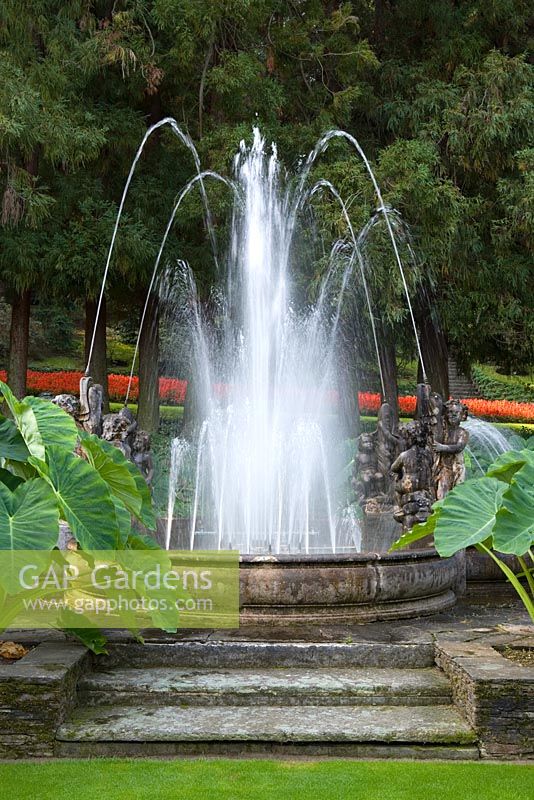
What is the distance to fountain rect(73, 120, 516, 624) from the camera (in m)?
8.14

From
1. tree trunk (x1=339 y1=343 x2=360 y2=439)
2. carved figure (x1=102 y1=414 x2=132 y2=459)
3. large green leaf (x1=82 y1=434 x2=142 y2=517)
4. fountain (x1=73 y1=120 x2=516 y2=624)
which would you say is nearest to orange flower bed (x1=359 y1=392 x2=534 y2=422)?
tree trunk (x1=339 y1=343 x2=360 y2=439)

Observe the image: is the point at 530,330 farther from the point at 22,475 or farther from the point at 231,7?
the point at 22,475

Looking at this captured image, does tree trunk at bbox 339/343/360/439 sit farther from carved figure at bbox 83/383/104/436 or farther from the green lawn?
the green lawn

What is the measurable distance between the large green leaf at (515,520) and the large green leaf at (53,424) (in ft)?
8.91

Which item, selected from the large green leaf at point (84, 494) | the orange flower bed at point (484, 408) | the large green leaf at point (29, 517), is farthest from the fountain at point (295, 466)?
the orange flower bed at point (484, 408)

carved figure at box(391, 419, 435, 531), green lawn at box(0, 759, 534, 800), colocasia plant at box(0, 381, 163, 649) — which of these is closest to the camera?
green lawn at box(0, 759, 534, 800)

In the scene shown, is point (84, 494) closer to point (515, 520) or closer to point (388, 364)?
point (515, 520)

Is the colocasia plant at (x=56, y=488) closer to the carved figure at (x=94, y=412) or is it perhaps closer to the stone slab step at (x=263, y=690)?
the stone slab step at (x=263, y=690)

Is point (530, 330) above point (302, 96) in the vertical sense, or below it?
below

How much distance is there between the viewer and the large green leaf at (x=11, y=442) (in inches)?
255

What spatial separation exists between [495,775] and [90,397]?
5.86 meters

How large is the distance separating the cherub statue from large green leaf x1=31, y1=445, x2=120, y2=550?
200 inches

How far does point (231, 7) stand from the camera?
1709 cm

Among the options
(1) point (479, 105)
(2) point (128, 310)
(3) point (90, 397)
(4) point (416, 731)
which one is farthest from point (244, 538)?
(2) point (128, 310)
